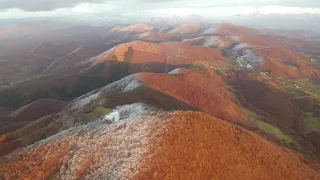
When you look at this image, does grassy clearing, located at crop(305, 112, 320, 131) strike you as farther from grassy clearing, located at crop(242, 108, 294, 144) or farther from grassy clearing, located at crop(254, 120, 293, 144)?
grassy clearing, located at crop(254, 120, 293, 144)

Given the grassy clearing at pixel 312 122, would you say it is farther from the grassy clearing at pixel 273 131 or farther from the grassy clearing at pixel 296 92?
the grassy clearing at pixel 296 92

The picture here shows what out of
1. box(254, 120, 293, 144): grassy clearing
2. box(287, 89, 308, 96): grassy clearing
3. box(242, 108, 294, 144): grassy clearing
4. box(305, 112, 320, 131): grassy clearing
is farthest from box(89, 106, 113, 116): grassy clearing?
box(287, 89, 308, 96): grassy clearing

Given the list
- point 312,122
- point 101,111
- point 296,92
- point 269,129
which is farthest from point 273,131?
point 296,92

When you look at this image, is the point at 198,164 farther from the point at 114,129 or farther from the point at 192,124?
the point at 114,129

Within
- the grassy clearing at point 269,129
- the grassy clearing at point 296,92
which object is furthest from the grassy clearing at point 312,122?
the grassy clearing at point 296,92

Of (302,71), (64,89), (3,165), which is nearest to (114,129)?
(3,165)

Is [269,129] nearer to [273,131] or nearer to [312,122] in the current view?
[273,131]
